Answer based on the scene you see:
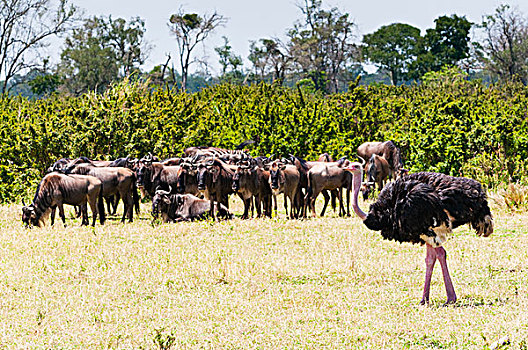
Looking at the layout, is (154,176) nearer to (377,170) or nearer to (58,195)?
(58,195)

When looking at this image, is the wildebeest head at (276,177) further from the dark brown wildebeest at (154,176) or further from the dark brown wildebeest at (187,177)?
the dark brown wildebeest at (154,176)

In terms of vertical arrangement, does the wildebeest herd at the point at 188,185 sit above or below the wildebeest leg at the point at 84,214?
above

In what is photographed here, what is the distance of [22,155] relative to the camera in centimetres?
2192

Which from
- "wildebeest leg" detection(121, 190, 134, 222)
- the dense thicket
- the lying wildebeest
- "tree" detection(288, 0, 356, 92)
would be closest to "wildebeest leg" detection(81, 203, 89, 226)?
"wildebeest leg" detection(121, 190, 134, 222)

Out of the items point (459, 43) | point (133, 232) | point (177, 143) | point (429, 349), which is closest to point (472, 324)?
point (429, 349)

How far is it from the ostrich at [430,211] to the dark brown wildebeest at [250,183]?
8334mm

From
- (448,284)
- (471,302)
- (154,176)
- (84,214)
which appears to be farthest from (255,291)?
(154,176)

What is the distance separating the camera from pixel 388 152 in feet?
72.0

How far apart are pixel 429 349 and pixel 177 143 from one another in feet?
62.4

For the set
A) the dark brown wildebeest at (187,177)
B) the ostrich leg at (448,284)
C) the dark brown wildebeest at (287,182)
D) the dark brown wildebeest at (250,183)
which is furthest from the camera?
the dark brown wildebeest at (187,177)

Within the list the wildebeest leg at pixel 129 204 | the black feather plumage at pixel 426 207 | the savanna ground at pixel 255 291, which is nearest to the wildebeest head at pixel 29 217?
the savanna ground at pixel 255 291

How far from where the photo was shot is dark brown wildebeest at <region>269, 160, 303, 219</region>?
1600 centimetres

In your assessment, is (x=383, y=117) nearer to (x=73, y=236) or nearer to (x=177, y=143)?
(x=177, y=143)

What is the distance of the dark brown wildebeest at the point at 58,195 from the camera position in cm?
1483
